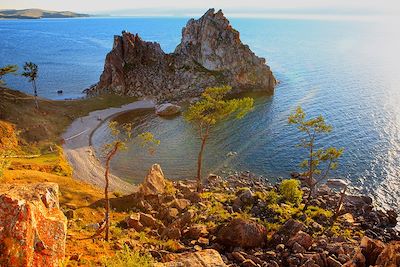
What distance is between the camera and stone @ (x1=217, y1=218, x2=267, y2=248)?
42250mm

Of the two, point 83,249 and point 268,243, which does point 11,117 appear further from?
point 268,243

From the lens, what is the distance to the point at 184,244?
4212cm

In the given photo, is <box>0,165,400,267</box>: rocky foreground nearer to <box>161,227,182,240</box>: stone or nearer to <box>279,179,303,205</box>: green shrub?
<box>161,227,182,240</box>: stone

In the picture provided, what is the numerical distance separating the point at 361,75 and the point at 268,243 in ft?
536

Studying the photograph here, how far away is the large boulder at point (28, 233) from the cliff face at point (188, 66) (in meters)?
106

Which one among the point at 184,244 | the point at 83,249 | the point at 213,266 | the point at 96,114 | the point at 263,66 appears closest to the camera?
the point at 213,266

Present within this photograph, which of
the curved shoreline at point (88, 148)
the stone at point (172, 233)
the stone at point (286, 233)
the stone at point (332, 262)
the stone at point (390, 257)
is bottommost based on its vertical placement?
the curved shoreline at point (88, 148)

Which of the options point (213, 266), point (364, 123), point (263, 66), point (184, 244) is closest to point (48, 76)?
point (263, 66)

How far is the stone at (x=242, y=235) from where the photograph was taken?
42.2m

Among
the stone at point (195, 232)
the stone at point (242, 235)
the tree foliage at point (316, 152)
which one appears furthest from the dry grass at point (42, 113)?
the stone at point (242, 235)

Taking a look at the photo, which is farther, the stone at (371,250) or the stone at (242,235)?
the stone at (242,235)

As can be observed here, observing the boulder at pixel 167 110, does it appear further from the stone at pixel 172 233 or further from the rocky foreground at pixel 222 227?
the stone at pixel 172 233

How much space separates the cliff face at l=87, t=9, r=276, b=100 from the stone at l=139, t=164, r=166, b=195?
71829mm

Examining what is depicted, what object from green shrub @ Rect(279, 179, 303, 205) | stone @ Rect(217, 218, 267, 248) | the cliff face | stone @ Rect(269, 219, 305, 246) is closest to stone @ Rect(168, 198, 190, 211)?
stone @ Rect(217, 218, 267, 248)
